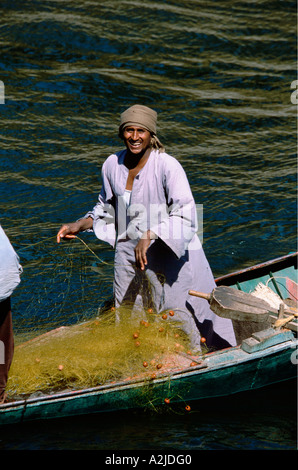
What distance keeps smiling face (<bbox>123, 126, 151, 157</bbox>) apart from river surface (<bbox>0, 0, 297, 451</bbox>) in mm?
1080

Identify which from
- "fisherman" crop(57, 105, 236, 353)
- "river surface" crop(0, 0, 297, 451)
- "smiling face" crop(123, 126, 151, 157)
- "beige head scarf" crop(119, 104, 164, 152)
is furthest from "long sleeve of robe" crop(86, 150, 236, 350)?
"river surface" crop(0, 0, 297, 451)

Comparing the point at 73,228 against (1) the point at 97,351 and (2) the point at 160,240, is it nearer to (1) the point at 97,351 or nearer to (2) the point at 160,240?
(2) the point at 160,240

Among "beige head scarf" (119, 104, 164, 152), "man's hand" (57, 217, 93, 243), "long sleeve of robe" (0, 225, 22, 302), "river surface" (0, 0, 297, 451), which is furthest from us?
"river surface" (0, 0, 297, 451)

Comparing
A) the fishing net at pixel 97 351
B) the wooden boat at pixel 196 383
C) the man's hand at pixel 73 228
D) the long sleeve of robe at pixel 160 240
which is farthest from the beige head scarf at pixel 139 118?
the wooden boat at pixel 196 383

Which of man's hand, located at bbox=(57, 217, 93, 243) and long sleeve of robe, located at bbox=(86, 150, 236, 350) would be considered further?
man's hand, located at bbox=(57, 217, 93, 243)

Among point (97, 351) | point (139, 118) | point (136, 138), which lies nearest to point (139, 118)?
point (139, 118)

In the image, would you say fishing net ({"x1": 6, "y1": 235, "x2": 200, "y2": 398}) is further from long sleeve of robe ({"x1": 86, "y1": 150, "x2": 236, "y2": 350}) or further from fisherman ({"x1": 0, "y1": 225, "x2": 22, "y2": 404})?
fisherman ({"x1": 0, "y1": 225, "x2": 22, "y2": 404})

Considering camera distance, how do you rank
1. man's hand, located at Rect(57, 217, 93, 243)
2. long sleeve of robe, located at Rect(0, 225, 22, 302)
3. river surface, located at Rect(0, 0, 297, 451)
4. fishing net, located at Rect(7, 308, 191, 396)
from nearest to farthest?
1. long sleeve of robe, located at Rect(0, 225, 22, 302)
2. man's hand, located at Rect(57, 217, 93, 243)
3. fishing net, located at Rect(7, 308, 191, 396)
4. river surface, located at Rect(0, 0, 297, 451)

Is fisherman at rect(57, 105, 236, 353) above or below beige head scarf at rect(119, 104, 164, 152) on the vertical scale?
below

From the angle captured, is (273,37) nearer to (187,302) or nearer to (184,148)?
(184,148)

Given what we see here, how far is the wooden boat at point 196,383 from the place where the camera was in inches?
216

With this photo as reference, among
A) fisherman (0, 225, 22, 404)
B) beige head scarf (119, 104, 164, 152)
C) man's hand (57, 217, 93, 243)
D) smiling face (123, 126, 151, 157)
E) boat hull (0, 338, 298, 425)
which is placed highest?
beige head scarf (119, 104, 164, 152)

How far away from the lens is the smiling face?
16.8ft

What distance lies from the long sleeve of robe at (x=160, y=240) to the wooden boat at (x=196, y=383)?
0.26 m
